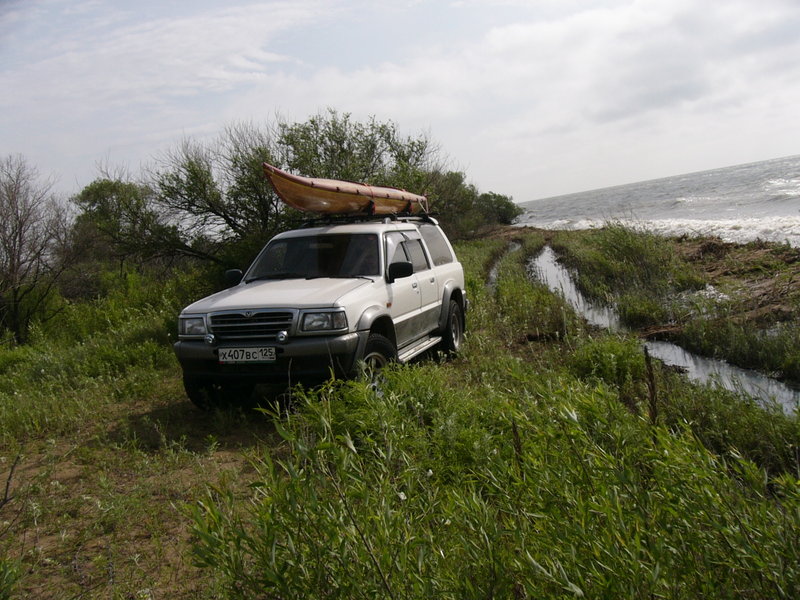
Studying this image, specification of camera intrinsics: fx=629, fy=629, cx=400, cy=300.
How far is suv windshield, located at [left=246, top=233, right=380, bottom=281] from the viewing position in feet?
22.5

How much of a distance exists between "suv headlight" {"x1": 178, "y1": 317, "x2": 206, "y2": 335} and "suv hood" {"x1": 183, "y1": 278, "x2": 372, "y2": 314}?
0.08 m

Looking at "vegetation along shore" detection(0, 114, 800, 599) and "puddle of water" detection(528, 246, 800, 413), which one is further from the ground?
"vegetation along shore" detection(0, 114, 800, 599)

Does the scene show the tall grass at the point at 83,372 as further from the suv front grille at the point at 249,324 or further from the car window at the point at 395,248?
the car window at the point at 395,248

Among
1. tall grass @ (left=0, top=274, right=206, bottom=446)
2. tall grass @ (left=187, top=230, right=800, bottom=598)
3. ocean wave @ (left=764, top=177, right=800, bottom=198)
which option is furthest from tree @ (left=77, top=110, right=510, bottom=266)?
ocean wave @ (left=764, top=177, right=800, bottom=198)

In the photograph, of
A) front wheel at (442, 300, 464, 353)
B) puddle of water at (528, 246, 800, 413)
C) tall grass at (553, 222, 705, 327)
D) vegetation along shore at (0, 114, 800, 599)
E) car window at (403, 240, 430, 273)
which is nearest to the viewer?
vegetation along shore at (0, 114, 800, 599)

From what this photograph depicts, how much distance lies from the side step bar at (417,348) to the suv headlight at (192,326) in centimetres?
198

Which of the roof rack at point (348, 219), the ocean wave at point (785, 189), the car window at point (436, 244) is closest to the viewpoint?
the roof rack at point (348, 219)

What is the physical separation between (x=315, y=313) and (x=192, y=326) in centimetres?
131

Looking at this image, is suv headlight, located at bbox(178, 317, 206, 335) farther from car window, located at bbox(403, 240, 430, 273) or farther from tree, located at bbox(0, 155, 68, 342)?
tree, located at bbox(0, 155, 68, 342)

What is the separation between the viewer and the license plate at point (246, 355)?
5.69 m

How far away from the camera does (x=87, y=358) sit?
9.37 meters

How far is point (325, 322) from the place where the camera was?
564cm

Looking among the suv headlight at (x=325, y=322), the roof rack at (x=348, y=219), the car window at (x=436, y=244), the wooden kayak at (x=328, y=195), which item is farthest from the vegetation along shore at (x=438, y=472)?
the wooden kayak at (x=328, y=195)

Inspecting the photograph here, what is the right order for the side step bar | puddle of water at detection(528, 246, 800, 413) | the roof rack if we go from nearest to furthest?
1. puddle of water at detection(528, 246, 800, 413)
2. the side step bar
3. the roof rack
